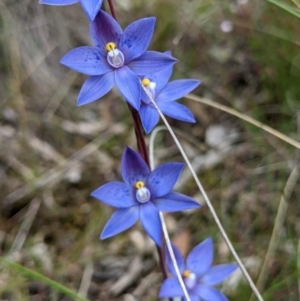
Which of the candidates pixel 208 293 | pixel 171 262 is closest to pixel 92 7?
pixel 171 262

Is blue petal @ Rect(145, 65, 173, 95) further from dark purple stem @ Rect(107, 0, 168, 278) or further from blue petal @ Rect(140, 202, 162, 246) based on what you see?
blue petal @ Rect(140, 202, 162, 246)

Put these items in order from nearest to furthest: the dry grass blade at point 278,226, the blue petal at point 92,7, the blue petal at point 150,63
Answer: the blue petal at point 92,7, the blue petal at point 150,63, the dry grass blade at point 278,226

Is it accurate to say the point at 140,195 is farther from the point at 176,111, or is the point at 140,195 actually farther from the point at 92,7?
the point at 92,7

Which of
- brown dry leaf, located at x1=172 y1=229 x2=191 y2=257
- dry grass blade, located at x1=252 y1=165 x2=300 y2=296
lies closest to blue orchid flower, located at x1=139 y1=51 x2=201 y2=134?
dry grass blade, located at x1=252 y1=165 x2=300 y2=296

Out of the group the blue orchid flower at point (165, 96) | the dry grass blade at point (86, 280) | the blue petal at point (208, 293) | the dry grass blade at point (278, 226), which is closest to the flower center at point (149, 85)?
the blue orchid flower at point (165, 96)

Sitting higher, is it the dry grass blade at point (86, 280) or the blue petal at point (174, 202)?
the blue petal at point (174, 202)

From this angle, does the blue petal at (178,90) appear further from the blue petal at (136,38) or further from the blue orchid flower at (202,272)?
the blue orchid flower at (202,272)
